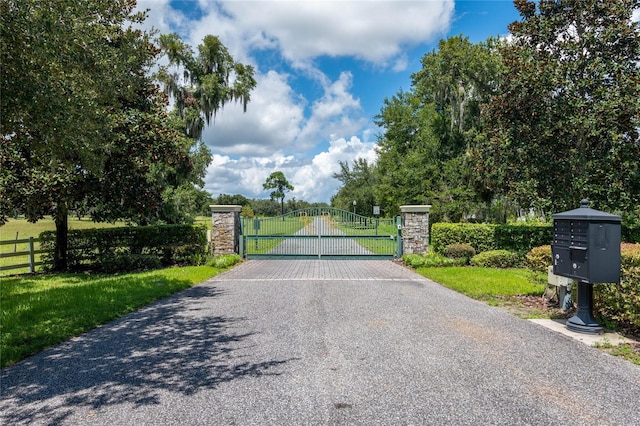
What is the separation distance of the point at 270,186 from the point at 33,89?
229ft

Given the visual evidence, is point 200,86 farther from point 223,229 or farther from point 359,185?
point 359,185

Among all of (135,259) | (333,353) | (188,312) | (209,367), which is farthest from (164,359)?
(135,259)

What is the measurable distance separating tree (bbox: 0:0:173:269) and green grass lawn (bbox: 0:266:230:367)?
2.35 meters

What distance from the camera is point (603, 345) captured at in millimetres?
4625

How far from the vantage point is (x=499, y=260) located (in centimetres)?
1168

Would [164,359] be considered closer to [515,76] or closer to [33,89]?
[33,89]

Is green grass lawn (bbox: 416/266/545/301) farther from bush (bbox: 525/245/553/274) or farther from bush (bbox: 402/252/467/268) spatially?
bush (bbox: 525/245/553/274)

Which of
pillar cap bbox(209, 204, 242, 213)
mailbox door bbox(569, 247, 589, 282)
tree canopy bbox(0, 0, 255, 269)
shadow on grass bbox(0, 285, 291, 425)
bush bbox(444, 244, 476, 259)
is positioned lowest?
shadow on grass bbox(0, 285, 291, 425)

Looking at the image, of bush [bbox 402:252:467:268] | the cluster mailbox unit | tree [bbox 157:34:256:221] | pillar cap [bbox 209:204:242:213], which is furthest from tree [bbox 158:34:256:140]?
the cluster mailbox unit

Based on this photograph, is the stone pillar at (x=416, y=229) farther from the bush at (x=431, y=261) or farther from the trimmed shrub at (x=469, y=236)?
the bush at (x=431, y=261)

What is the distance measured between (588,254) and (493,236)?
821cm

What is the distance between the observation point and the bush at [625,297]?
4844 mm

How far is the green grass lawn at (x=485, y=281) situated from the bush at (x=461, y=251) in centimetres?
73

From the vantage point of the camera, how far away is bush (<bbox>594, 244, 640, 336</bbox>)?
4844 millimetres
